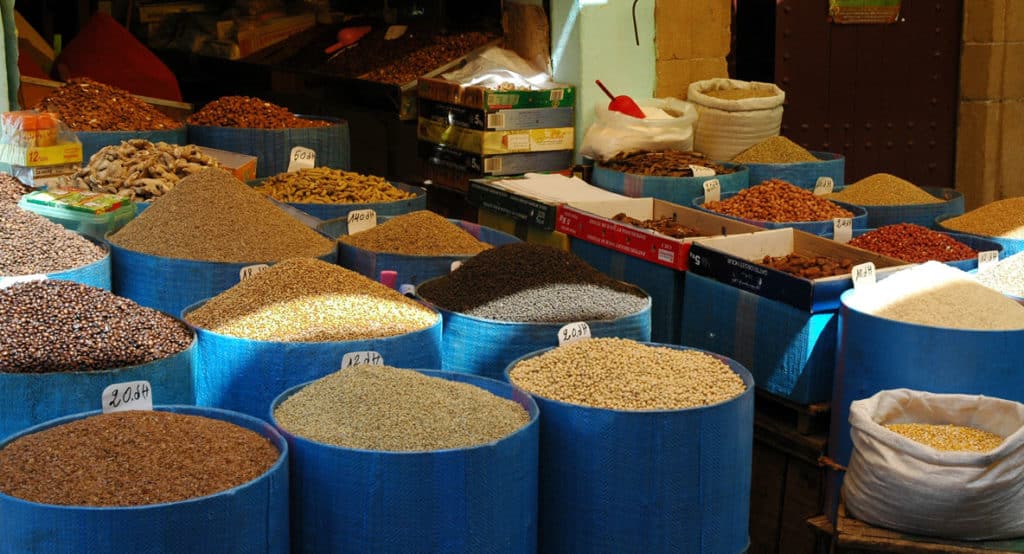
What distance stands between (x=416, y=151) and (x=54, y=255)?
3.09 m

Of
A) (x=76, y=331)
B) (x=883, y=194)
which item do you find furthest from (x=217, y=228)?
(x=883, y=194)

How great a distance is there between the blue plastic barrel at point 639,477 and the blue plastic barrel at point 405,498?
195mm

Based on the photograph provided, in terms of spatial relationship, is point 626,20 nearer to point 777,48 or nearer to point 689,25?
point 689,25

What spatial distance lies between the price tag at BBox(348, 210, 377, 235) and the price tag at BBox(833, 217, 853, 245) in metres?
1.41

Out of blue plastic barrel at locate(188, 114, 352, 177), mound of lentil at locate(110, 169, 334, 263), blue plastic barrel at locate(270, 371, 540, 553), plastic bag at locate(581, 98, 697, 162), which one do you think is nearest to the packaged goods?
mound of lentil at locate(110, 169, 334, 263)

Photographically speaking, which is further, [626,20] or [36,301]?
[626,20]

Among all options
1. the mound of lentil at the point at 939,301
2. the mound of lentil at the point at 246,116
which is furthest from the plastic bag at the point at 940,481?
the mound of lentil at the point at 246,116

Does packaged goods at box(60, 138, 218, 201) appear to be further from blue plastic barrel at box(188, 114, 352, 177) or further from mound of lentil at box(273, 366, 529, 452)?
mound of lentil at box(273, 366, 529, 452)

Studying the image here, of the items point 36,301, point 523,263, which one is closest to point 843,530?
point 523,263

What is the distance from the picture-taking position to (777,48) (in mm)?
5434

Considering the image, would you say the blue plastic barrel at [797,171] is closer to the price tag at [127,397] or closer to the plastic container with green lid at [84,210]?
the plastic container with green lid at [84,210]

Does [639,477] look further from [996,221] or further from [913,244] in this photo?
[996,221]

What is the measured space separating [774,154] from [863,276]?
5.78 feet

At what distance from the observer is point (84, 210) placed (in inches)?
131
